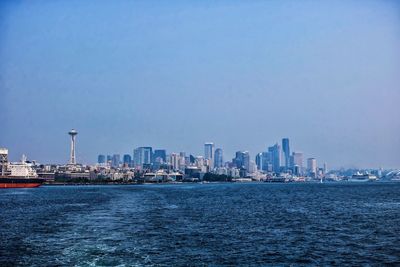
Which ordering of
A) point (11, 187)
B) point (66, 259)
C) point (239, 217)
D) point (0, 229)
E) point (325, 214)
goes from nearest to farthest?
point (66, 259), point (0, 229), point (239, 217), point (325, 214), point (11, 187)

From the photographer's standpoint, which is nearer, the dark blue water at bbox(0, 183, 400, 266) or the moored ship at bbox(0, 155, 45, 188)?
the dark blue water at bbox(0, 183, 400, 266)

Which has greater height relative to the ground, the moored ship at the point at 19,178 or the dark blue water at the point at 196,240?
the moored ship at the point at 19,178

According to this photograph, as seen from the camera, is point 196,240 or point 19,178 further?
point 19,178

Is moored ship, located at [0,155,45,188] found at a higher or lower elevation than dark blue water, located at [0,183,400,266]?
higher

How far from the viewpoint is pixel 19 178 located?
5300 inches

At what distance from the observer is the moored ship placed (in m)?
130

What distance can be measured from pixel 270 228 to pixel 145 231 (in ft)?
30.5

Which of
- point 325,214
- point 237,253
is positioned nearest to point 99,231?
point 237,253

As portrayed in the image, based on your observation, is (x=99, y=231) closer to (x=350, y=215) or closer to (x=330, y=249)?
(x=330, y=249)

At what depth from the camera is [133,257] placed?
2236 cm

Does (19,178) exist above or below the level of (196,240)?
above

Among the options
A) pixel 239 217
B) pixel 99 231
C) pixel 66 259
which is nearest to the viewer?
pixel 66 259

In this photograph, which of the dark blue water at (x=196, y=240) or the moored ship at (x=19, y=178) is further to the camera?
the moored ship at (x=19, y=178)

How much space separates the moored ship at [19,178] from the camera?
129875 millimetres
